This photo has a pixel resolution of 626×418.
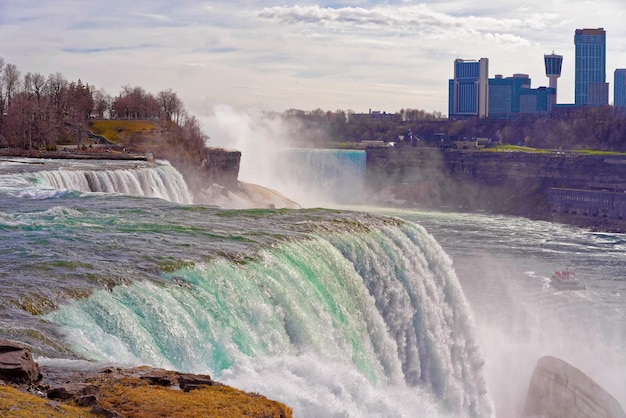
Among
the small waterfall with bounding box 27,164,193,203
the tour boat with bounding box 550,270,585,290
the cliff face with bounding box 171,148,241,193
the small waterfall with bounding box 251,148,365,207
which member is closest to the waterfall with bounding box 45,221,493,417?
the small waterfall with bounding box 27,164,193,203

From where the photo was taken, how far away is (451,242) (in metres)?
58.2

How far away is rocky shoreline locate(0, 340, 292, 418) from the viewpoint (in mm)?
9094

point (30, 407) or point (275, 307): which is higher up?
point (30, 407)

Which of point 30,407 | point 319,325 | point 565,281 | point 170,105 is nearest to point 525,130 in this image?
point 170,105

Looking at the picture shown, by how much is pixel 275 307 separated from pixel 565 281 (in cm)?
3045

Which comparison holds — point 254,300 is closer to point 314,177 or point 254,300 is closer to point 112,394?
point 112,394

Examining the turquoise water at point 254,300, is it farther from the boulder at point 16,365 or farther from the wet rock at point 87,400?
the wet rock at point 87,400

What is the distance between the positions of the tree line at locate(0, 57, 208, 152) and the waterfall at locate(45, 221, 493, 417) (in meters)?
40.5

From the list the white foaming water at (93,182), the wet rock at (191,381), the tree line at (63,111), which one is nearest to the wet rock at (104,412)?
the wet rock at (191,381)

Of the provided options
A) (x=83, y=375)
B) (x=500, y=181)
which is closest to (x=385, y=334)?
(x=83, y=375)

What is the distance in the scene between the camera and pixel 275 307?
16.5 meters

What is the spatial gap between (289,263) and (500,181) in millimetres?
81380

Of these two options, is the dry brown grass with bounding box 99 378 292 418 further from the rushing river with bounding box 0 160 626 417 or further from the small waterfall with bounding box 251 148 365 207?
the small waterfall with bounding box 251 148 365 207

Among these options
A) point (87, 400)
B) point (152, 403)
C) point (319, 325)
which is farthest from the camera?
point (319, 325)
